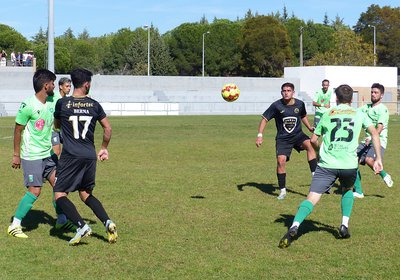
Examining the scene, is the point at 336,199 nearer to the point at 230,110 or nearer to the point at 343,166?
the point at 343,166

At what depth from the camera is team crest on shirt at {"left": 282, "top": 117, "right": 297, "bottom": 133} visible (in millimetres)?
11430

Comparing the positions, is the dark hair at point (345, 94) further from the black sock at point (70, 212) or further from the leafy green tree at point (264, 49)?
the leafy green tree at point (264, 49)

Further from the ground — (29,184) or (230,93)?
(230,93)

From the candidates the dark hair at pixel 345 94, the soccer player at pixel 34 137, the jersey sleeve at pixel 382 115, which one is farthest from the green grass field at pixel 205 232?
the dark hair at pixel 345 94

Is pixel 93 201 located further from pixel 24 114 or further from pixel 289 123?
pixel 289 123

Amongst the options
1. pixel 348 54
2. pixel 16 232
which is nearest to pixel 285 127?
pixel 16 232

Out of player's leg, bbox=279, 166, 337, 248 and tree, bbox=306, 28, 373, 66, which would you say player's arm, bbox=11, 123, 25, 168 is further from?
tree, bbox=306, 28, 373, 66

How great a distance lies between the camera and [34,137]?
8.13 metres

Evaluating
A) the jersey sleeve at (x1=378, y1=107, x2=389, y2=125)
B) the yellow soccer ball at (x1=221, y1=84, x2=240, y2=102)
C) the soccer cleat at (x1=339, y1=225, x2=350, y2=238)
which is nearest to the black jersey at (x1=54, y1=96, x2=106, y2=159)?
the soccer cleat at (x1=339, y1=225, x2=350, y2=238)

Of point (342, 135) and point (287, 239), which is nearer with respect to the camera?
point (287, 239)

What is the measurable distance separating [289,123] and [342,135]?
379cm

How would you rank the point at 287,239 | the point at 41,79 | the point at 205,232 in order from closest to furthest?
the point at 287,239 < the point at 41,79 < the point at 205,232

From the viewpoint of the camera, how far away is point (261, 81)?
225 ft

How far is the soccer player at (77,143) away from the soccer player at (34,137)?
0.54 m
